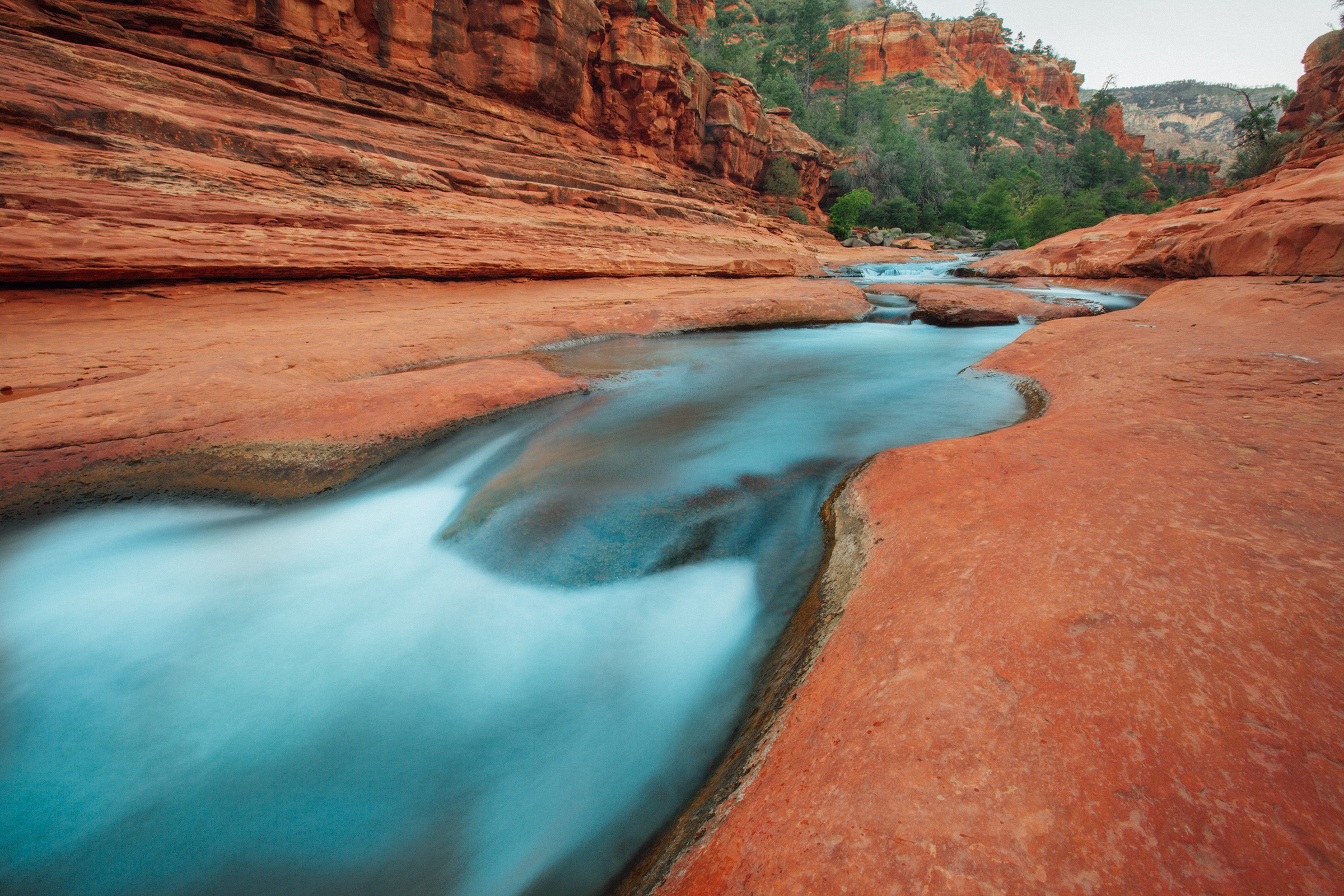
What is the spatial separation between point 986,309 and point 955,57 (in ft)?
312

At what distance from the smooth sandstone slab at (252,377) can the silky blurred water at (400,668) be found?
276 mm

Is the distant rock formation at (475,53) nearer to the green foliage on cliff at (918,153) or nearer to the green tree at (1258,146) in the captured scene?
the green foliage on cliff at (918,153)

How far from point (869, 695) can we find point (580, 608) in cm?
131

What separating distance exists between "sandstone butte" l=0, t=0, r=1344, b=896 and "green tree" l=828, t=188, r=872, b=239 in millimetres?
20896

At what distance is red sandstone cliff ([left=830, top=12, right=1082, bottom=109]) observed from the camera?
71.8m

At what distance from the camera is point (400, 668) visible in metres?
2.08

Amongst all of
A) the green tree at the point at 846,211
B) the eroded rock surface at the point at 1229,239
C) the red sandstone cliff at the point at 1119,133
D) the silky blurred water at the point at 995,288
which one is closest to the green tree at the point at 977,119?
the green tree at the point at 846,211

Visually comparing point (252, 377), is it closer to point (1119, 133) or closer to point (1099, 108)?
point (1099, 108)

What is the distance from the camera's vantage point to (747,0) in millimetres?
53281

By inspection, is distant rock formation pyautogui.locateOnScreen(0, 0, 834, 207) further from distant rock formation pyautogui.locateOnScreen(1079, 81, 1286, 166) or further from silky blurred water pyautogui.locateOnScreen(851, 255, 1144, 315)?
distant rock formation pyautogui.locateOnScreen(1079, 81, 1286, 166)

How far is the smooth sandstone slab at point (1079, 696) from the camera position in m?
0.93

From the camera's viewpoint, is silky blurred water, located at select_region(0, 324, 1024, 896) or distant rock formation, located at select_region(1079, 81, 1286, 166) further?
distant rock formation, located at select_region(1079, 81, 1286, 166)

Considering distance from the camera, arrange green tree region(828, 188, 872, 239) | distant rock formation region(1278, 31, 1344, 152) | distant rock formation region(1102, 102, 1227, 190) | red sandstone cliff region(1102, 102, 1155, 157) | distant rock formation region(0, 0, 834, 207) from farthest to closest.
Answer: red sandstone cliff region(1102, 102, 1155, 157)
distant rock formation region(1102, 102, 1227, 190)
green tree region(828, 188, 872, 239)
distant rock formation region(1278, 31, 1344, 152)
distant rock formation region(0, 0, 834, 207)

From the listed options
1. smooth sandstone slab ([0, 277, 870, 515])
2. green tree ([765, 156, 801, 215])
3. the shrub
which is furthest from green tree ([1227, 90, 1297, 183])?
smooth sandstone slab ([0, 277, 870, 515])
